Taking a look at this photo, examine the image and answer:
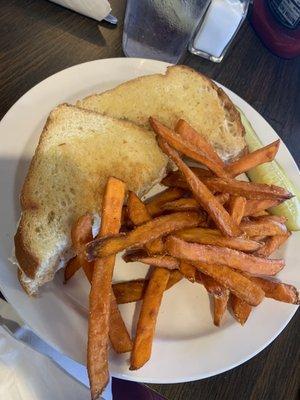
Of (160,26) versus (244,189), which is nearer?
(244,189)

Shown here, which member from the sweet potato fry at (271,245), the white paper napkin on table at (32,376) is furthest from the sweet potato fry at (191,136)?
the white paper napkin on table at (32,376)

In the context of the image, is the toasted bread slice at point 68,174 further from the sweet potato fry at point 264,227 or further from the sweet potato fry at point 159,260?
the sweet potato fry at point 264,227

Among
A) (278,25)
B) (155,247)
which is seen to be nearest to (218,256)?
(155,247)

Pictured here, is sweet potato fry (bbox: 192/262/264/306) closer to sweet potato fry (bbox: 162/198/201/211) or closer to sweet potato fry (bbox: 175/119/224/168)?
sweet potato fry (bbox: 162/198/201/211)

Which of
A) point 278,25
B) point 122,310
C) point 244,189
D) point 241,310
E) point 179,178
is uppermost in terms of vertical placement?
point 278,25

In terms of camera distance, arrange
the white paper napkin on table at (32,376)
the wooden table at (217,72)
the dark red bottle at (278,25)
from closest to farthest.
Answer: the white paper napkin on table at (32,376) < the wooden table at (217,72) < the dark red bottle at (278,25)

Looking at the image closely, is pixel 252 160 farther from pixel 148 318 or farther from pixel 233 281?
pixel 148 318

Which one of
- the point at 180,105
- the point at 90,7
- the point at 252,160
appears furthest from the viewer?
the point at 90,7

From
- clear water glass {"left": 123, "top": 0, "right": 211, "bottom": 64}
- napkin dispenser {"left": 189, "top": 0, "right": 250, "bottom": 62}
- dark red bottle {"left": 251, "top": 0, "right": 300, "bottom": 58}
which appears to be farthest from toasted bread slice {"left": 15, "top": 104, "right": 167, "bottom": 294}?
dark red bottle {"left": 251, "top": 0, "right": 300, "bottom": 58}
